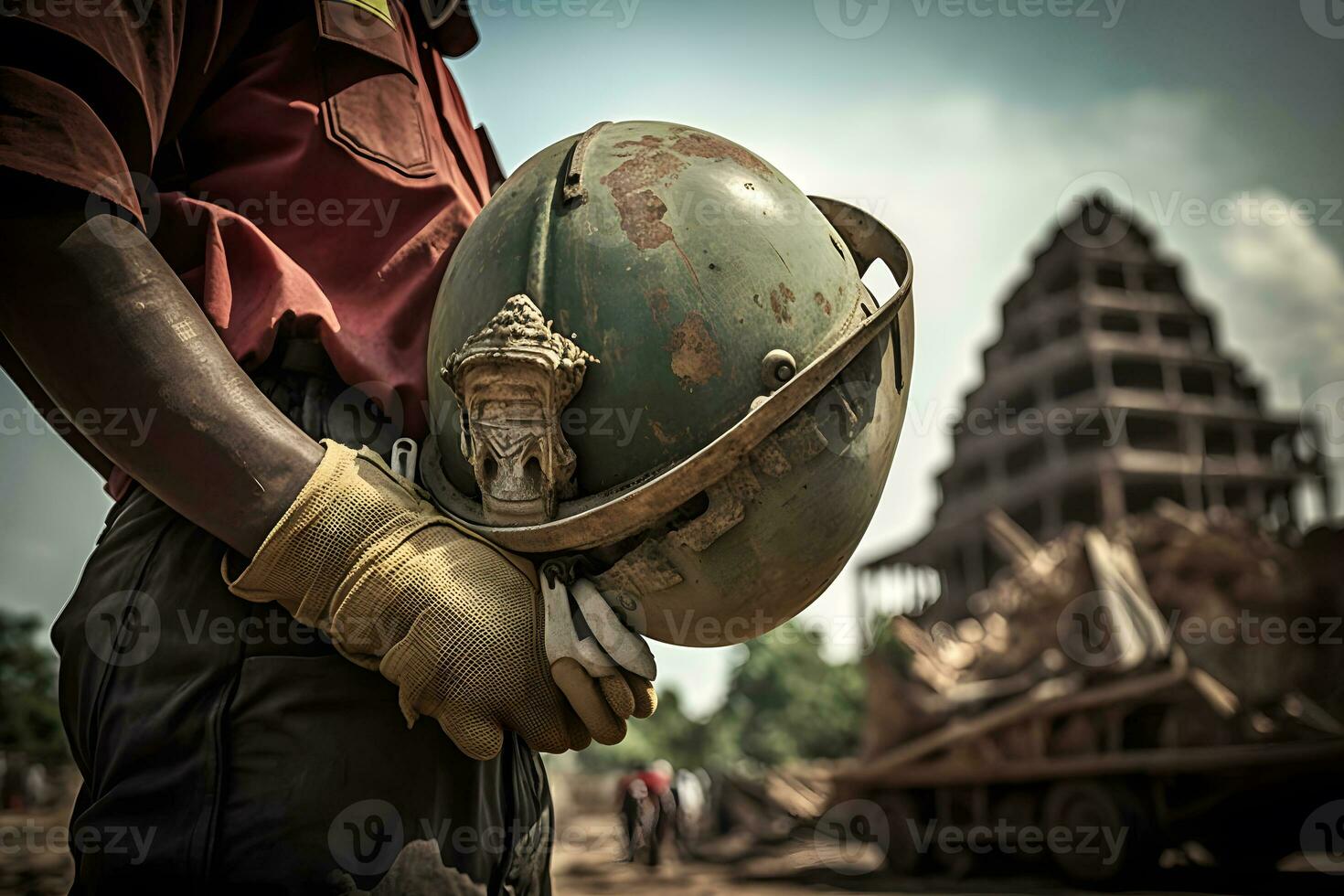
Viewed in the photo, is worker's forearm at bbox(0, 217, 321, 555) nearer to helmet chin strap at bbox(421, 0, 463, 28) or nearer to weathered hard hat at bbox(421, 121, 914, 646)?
weathered hard hat at bbox(421, 121, 914, 646)

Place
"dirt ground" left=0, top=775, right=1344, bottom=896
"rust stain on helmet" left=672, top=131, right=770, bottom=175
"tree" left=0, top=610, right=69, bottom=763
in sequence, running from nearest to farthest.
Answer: "rust stain on helmet" left=672, top=131, right=770, bottom=175, "dirt ground" left=0, top=775, right=1344, bottom=896, "tree" left=0, top=610, right=69, bottom=763

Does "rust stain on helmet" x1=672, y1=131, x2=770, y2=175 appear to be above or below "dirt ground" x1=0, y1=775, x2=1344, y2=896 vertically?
above

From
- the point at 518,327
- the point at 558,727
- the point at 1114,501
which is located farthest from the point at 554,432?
the point at 1114,501

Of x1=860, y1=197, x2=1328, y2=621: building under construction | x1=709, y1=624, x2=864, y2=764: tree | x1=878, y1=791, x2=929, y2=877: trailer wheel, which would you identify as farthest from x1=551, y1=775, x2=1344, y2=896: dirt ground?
x1=709, y1=624, x2=864, y2=764: tree

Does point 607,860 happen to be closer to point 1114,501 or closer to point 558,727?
point 1114,501

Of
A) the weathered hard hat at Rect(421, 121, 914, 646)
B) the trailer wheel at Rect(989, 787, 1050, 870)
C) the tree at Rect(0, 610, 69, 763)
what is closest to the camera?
the weathered hard hat at Rect(421, 121, 914, 646)

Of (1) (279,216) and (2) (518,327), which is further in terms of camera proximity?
(1) (279,216)

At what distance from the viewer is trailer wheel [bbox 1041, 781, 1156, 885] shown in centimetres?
1031

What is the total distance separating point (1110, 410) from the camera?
24344mm

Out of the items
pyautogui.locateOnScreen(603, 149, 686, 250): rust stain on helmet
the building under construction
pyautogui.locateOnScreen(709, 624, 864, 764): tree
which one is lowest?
pyautogui.locateOnScreen(709, 624, 864, 764): tree

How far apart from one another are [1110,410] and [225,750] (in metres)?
25.1

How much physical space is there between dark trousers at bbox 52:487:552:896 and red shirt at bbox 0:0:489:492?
41cm

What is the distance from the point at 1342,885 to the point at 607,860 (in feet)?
37.6

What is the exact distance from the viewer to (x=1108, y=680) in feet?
36.5
